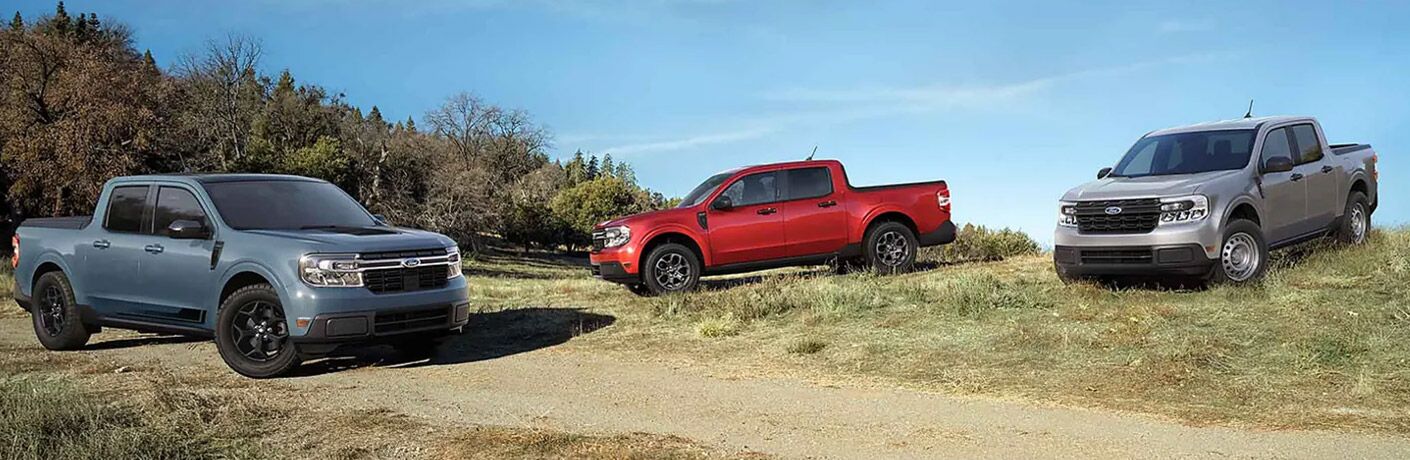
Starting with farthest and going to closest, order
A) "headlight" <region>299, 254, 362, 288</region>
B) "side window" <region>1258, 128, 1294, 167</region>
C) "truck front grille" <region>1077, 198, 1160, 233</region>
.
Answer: "side window" <region>1258, 128, 1294, 167</region>
"truck front grille" <region>1077, 198, 1160, 233</region>
"headlight" <region>299, 254, 362, 288</region>

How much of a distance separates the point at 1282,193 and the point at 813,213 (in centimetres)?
594

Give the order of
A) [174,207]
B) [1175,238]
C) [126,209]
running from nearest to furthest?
[174,207]
[126,209]
[1175,238]

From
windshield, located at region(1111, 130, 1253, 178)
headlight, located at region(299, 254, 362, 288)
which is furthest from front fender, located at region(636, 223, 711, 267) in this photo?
headlight, located at region(299, 254, 362, 288)

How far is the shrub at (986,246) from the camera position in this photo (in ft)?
76.7

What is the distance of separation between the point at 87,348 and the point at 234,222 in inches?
127

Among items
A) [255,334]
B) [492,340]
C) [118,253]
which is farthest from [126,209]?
[492,340]

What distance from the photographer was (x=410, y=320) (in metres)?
9.16

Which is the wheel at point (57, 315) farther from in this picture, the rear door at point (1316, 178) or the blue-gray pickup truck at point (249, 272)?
the rear door at point (1316, 178)

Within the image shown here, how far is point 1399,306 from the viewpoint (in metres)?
10.2

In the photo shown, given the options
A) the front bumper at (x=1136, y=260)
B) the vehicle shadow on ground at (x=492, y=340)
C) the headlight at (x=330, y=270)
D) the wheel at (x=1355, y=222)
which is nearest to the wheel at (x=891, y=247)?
the front bumper at (x=1136, y=260)

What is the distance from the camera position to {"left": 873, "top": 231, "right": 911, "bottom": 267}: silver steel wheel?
15.5m

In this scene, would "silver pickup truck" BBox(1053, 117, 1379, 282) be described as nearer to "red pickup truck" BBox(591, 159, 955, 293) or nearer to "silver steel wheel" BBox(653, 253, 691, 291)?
"red pickup truck" BBox(591, 159, 955, 293)

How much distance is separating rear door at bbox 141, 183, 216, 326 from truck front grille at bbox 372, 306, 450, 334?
169cm

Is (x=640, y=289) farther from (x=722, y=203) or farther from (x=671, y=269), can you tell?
(x=722, y=203)
